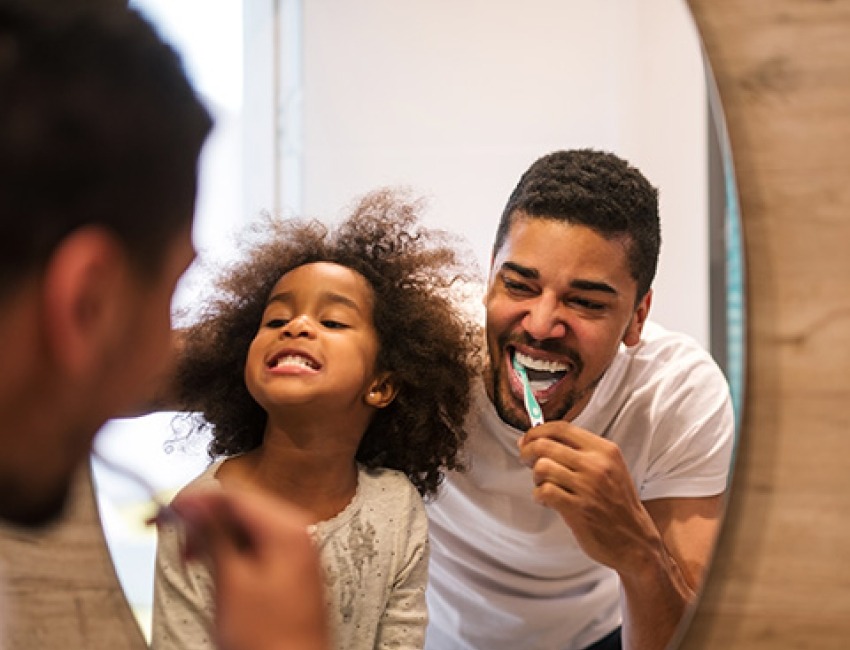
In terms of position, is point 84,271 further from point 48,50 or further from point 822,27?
point 822,27

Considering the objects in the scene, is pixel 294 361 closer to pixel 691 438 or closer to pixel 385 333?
pixel 385 333

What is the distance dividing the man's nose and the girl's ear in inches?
3.2

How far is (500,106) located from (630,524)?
0.24 metres

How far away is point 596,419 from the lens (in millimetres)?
649

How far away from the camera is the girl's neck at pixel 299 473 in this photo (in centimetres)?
66

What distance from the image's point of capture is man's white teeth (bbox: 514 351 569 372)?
0.65m

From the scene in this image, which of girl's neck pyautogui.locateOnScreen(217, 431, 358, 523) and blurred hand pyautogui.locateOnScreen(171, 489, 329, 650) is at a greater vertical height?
girl's neck pyautogui.locateOnScreen(217, 431, 358, 523)

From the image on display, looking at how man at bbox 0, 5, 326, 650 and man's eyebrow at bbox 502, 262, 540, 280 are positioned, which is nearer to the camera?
man at bbox 0, 5, 326, 650

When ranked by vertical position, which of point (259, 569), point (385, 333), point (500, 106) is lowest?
point (259, 569)

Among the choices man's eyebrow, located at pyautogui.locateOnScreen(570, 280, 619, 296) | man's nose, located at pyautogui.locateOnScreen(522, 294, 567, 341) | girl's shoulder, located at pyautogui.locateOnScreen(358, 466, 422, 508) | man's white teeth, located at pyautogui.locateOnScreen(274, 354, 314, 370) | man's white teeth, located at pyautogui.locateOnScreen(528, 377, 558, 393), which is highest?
man's eyebrow, located at pyautogui.locateOnScreen(570, 280, 619, 296)

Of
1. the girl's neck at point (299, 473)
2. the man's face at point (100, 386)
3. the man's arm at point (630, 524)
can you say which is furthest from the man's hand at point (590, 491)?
the man's face at point (100, 386)

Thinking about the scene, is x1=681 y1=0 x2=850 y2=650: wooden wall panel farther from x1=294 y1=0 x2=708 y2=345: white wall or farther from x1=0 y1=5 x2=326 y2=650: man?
x1=0 y1=5 x2=326 y2=650: man

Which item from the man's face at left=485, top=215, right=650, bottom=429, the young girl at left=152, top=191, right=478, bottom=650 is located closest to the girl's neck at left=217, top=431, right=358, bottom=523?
the young girl at left=152, top=191, right=478, bottom=650

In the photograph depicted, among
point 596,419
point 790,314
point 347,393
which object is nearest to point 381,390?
point 347,393
